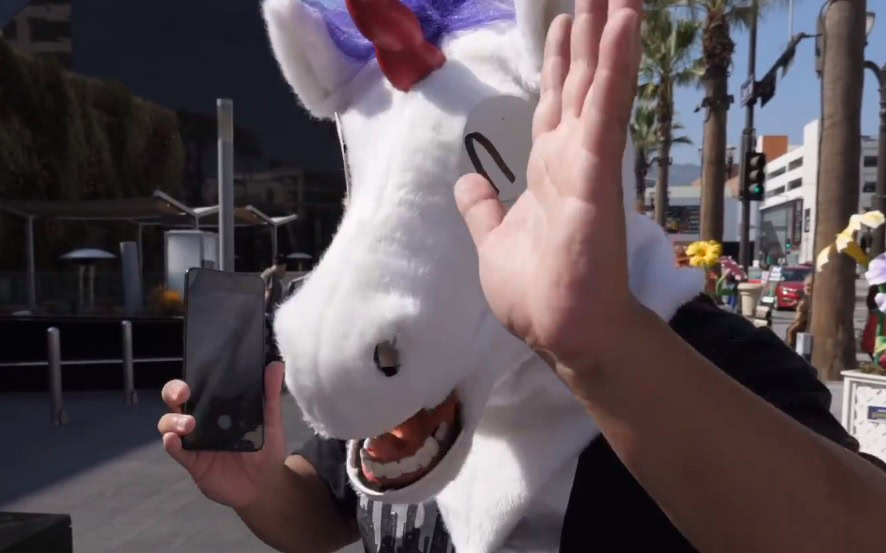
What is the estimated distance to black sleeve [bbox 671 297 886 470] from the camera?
3.40 feet

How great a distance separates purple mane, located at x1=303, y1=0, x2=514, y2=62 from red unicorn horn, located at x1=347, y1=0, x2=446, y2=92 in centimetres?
6

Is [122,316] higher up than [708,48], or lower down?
lower down

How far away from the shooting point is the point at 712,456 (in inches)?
29.8

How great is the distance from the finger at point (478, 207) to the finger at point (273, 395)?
1.87 ft

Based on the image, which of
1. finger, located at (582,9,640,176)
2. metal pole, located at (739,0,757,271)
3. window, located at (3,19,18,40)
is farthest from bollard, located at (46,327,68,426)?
window, located at (3,19,18,40)

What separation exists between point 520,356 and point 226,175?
500cm

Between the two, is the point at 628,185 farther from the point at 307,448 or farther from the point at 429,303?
the point at 307,448

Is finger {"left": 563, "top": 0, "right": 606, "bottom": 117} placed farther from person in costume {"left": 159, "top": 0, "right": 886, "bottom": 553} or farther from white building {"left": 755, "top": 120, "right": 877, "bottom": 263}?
white building {"left": 755, "top": 120, "right": 877, "bottom": 263}

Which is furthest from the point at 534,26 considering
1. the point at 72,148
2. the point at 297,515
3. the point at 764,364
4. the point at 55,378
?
the point at 72,148

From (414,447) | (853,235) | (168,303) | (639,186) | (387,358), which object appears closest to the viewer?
(387,358)

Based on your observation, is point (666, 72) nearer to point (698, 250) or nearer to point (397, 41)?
point (698, 250)

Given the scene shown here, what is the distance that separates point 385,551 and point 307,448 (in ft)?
1.09

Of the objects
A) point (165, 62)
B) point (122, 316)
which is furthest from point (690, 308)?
point (165, 62)

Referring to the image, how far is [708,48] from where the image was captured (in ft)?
54.3
